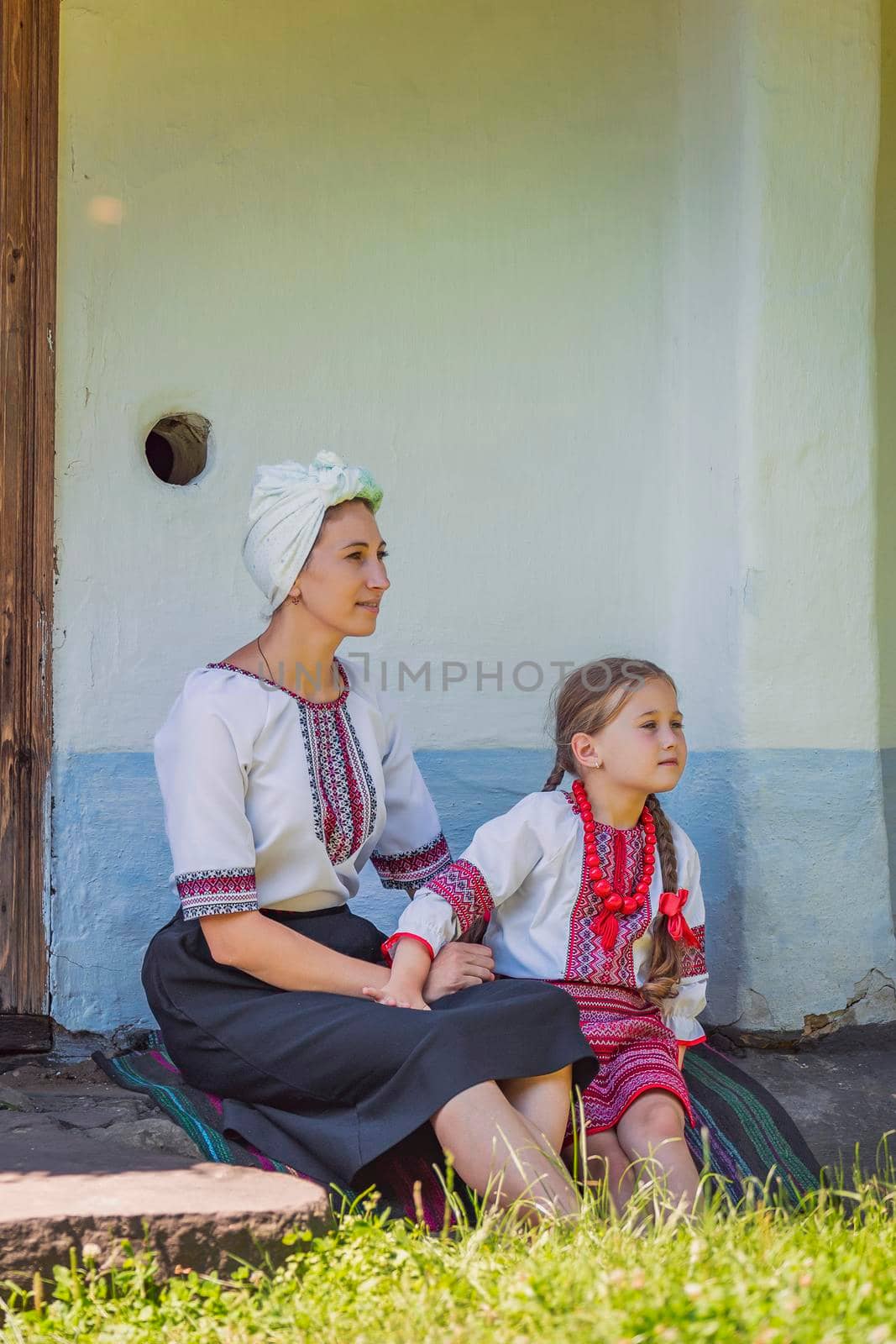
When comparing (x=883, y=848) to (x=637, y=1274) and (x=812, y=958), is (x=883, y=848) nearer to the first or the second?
(x=812, y=958)

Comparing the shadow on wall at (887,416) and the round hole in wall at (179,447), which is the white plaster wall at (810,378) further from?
the round hole in wall at (179,447)

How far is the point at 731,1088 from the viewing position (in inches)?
142

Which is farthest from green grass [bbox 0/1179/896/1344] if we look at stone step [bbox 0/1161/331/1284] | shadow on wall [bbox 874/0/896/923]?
shadow on wall [bbox 874/0/896/923]

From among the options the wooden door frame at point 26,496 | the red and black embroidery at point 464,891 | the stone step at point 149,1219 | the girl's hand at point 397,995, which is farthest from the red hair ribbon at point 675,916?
the wooden door frame at point 26,496

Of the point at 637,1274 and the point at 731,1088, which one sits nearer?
the point at 637,1274

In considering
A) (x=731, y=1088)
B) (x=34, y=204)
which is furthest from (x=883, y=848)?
(x=34, y=204)

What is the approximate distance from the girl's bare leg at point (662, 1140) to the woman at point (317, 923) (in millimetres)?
171

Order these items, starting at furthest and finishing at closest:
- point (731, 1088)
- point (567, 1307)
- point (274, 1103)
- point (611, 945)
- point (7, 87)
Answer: point (7, 87) < point (731, 1088) < point (611, 945) < point (274, 1103) < point (567, 1307)

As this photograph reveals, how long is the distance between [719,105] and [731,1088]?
274 centimetres

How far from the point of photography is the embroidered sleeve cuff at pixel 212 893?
301cm

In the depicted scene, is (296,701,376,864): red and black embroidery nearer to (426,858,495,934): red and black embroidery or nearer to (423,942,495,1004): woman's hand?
(426,858,495,934): red and black embroidery

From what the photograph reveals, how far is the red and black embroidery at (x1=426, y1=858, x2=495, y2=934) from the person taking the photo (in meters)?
3.23

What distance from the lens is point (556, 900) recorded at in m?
3.36

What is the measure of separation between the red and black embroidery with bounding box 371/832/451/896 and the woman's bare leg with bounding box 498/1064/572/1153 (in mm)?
765
